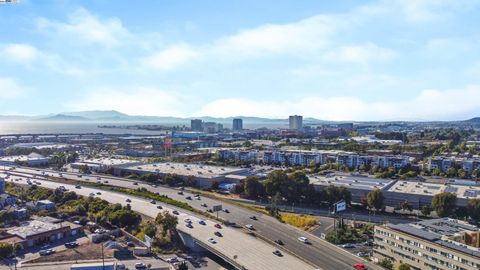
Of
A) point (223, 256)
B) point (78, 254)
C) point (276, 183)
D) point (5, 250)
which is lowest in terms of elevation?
point (78, 254)

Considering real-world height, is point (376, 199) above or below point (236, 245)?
above

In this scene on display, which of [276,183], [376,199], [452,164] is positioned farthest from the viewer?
[452,164]

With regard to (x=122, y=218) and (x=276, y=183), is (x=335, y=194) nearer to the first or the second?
(x=276, y=183)

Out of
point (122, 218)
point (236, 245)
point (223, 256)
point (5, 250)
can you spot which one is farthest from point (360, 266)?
point (5, 250)

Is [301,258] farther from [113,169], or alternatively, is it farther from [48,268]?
[113,169]

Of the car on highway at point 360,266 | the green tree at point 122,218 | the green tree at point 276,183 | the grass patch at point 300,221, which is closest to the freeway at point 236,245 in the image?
the green tree at point 122,218

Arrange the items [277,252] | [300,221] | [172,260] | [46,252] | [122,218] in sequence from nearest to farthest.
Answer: [277,252] < [172,260] < [46,252] < [122,218] < [300,221]

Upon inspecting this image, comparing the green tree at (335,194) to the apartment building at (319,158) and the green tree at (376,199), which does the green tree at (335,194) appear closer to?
the green tree at (376,199)

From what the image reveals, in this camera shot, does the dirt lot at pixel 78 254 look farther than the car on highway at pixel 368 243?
No
